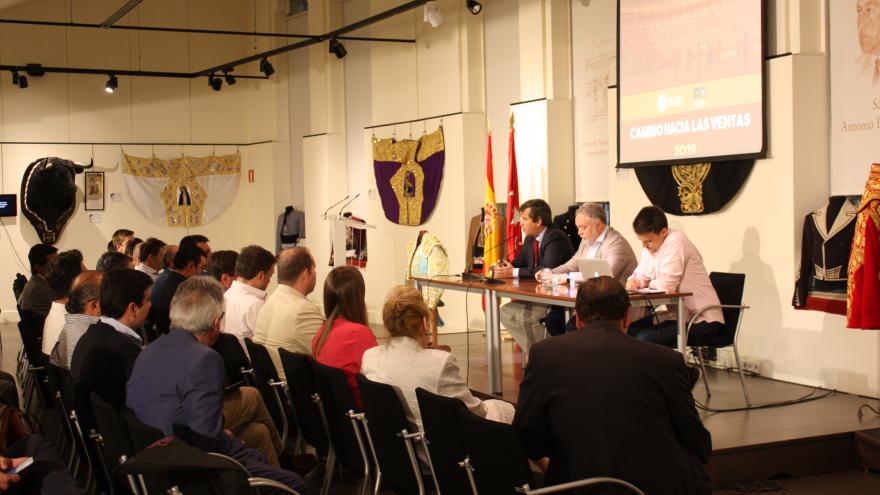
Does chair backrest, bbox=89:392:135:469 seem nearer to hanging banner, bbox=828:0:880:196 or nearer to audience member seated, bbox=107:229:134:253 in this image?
hanging banner, bbox=828:0:880:196

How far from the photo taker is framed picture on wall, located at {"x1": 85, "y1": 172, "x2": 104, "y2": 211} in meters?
14.9

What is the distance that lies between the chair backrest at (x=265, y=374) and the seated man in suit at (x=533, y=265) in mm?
2788

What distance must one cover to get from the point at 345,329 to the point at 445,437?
3.94 ft

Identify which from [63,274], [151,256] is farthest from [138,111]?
[63,274]

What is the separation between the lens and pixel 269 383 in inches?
187

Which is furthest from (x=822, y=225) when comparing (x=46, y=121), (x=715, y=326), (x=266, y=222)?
(x=46, y=121)

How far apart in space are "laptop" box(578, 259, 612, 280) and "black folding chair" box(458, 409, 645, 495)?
3.13m

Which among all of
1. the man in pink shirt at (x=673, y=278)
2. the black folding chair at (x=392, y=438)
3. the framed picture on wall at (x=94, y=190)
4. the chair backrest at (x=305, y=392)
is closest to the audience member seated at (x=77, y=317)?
the chair backrest at (x=305, y=392)

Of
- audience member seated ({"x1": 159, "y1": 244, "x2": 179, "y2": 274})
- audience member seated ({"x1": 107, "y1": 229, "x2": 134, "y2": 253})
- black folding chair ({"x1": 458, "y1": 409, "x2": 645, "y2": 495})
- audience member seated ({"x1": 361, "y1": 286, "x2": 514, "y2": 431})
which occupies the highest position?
audience member seated ({"x1": 107, "y1": 229, "x2": 134, "y2": 253})

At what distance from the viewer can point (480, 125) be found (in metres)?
10.9

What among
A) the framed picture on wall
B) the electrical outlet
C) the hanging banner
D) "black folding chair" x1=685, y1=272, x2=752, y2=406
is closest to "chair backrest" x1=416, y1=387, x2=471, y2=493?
"black folding chair" x1=685, y1=272, x2=752, y2=406

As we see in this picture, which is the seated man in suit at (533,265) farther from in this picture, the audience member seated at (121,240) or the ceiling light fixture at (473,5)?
the audience member seated at (121,240)

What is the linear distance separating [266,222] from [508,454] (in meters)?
13.0

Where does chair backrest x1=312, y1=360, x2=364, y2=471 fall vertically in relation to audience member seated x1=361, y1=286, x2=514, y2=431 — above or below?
below
